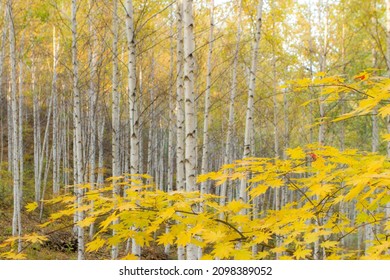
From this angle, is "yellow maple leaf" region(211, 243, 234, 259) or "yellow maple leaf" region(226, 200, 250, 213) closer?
"yellow maple leaf" region(211, 243, 234, 259)

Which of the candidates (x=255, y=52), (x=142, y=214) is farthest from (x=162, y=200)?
(x=255, y=52)

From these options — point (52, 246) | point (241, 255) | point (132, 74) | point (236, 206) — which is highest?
point (132, 74)

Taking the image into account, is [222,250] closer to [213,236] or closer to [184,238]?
[213,236]

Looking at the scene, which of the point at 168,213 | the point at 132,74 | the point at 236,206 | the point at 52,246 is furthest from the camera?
the point at 52,246

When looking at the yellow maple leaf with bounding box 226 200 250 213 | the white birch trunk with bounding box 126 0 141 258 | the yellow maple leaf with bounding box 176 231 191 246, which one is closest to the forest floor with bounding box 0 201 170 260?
the white birch trunk with bounding box 126 0 141 258

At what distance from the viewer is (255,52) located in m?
6.25

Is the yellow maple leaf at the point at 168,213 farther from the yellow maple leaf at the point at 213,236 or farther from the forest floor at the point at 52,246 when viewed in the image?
the forest floor at the point at 52,246

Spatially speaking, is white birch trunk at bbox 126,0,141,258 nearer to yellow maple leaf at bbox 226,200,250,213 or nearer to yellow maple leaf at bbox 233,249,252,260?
yellow maple leaf at bbox 226,200,250,213

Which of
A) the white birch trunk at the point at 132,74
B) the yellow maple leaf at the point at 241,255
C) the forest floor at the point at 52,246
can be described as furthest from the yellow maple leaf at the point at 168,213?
the forest floor at the point at 52,246

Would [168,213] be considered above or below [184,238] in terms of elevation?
above

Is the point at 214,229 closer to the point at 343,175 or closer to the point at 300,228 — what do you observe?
the point at 300,228

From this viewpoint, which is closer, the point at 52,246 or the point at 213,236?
the point at 213,236

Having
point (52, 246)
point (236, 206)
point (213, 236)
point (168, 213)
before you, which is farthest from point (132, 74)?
point (52, 246)

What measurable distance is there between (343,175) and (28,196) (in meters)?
14.6
